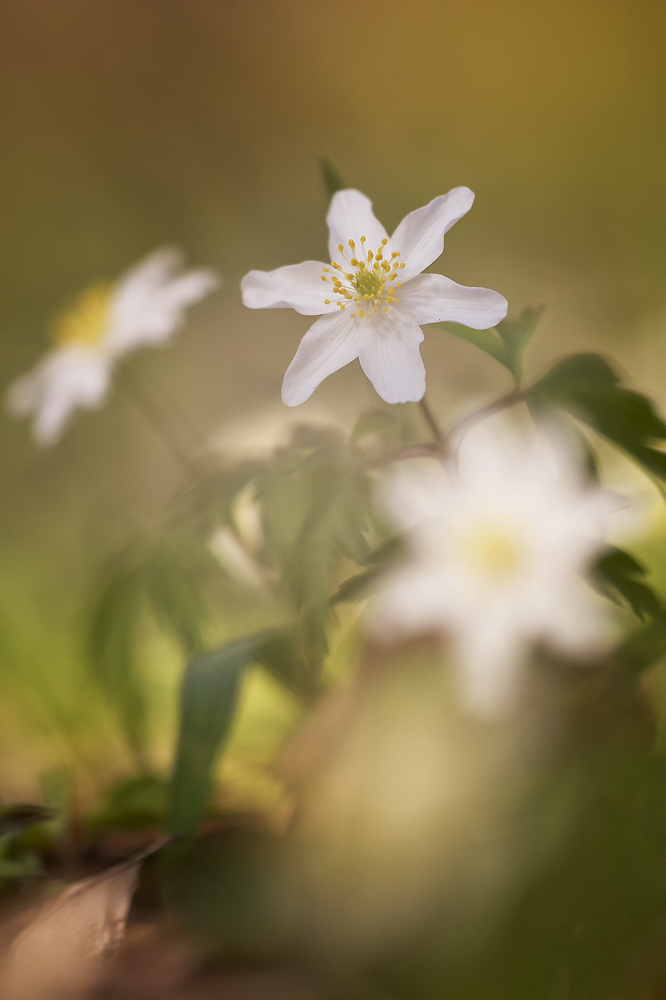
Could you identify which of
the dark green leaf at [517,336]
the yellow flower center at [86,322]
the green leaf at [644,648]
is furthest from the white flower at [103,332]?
the green leaf at [644,648]

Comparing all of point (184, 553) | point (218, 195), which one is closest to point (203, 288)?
point (184, 553)

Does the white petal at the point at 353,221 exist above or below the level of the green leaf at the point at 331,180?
below

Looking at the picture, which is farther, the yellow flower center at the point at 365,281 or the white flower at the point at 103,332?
the white flower at the point at 103,332

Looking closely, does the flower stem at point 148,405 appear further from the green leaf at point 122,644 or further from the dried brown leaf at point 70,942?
the dried brown leaf at point 70,942

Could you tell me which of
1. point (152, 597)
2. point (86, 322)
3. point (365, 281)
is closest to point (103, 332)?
point (86, 322)

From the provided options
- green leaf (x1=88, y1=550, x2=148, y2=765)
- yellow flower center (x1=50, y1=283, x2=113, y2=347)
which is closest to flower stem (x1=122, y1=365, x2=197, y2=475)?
yellow flower center (x1=50, y1=283, x2=113, y2=347)

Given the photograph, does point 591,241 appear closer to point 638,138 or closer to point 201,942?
point 638,138
